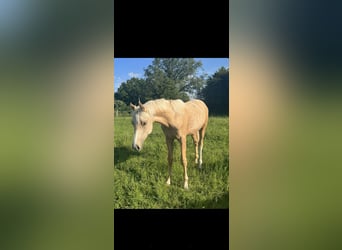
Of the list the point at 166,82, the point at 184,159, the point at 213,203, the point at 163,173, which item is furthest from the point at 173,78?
the point at 213,203

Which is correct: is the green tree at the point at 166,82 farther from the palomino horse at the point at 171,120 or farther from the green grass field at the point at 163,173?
the green grass field at the point at 163,173

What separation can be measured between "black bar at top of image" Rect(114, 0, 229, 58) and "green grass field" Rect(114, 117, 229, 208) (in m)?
0.66

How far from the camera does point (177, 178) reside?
287 centimetres

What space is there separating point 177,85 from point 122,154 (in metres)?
0.81

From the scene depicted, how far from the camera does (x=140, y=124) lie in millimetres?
2857

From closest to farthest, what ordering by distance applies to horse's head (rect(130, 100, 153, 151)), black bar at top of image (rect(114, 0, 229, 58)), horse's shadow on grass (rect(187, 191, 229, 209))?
black bar at top of image (rect(114, 0, 229, 58)) → horse's shadow on grass (rect(187, 191, 229, 209)) → horse's head (rect(130, 100, 153, 151))

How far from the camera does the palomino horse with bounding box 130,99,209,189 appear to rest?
2854 millimetres

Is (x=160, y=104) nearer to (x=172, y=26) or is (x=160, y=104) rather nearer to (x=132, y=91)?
(x=132, y=91)

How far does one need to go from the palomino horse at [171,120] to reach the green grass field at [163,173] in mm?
42

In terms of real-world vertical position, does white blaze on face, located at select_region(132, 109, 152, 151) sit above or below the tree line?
below

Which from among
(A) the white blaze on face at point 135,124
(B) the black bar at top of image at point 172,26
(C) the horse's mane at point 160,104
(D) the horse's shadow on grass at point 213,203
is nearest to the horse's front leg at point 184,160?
(D) the horse's shadow on grass at point 213,203

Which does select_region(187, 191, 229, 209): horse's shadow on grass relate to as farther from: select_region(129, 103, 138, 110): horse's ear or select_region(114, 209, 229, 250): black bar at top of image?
select_region(129, 103, 138, 110): horse's ear

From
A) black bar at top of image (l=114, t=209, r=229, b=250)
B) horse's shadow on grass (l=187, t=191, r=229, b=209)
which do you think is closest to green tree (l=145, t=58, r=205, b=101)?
horse's shadow on grass (l=187, t=191, r=229, b=209)
